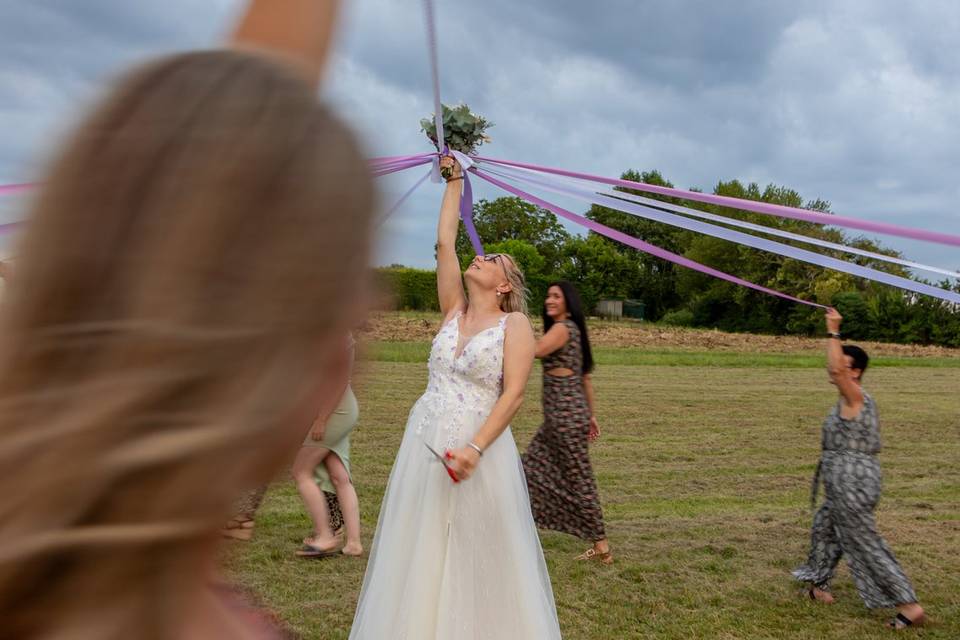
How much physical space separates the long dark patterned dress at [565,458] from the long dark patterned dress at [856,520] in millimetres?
1710

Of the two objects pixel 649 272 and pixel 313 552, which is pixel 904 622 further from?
pixel 649 272

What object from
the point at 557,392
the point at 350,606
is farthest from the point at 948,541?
the point at 350,606

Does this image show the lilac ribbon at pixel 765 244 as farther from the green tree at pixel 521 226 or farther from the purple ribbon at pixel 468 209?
the green tree at pixel 521 226

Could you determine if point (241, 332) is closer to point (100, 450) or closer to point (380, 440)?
point (100, 450)

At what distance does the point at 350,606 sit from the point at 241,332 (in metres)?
5.55

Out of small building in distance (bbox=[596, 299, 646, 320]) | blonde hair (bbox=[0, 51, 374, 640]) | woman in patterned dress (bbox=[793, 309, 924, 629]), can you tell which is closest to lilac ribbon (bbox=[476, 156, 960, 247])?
woman in patterned dress (bbox=[793, 309, 924, 629])

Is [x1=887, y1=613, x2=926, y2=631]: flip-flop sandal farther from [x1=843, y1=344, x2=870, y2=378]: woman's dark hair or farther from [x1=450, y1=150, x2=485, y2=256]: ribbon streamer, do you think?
[x1=450, y1=150, x2=485, y2=256]: ribbon streamer

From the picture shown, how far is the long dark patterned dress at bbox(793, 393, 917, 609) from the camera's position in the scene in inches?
230

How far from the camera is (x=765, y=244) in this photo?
4484mm

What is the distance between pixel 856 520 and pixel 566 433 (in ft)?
7.53

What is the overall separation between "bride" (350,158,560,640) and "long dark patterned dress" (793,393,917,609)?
2.57 m

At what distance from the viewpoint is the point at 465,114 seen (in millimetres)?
5027

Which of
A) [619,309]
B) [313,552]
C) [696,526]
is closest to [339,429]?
[313,552]

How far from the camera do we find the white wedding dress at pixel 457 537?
4.23m
